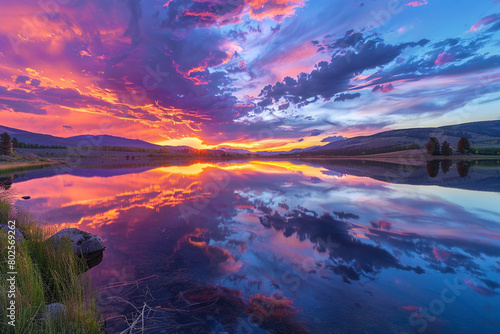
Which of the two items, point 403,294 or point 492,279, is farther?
point 492,279

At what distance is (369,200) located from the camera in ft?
57.6

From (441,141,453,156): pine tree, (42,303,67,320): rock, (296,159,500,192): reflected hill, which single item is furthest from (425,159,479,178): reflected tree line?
(441,141,453,156): pine tree

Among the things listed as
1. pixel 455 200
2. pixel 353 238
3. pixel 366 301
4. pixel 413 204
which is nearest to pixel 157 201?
pixel 353 238

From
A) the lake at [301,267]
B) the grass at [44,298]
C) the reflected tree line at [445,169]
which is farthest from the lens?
the reflected tree line at [445,169]

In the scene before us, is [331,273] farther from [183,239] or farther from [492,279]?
[183,239]

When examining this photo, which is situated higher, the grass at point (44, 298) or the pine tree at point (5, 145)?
the pine tree at point (5, 145)

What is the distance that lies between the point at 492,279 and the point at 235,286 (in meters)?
8.11

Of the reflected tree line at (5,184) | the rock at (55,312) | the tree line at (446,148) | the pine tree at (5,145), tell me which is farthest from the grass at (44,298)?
the tree line at (446,148)

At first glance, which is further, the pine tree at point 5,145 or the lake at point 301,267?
the pine tree at point 5,145

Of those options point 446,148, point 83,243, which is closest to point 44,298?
point 83,243

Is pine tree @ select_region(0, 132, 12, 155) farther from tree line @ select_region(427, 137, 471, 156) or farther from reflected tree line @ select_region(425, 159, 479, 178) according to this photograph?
tree line @ select_region(427, 137, 471, 156)

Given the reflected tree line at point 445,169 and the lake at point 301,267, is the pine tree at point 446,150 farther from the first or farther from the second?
the lake at point 301,267

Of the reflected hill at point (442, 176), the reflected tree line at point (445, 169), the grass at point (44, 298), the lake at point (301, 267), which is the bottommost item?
the lake at point (301, 267)

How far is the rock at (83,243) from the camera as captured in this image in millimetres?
8430
